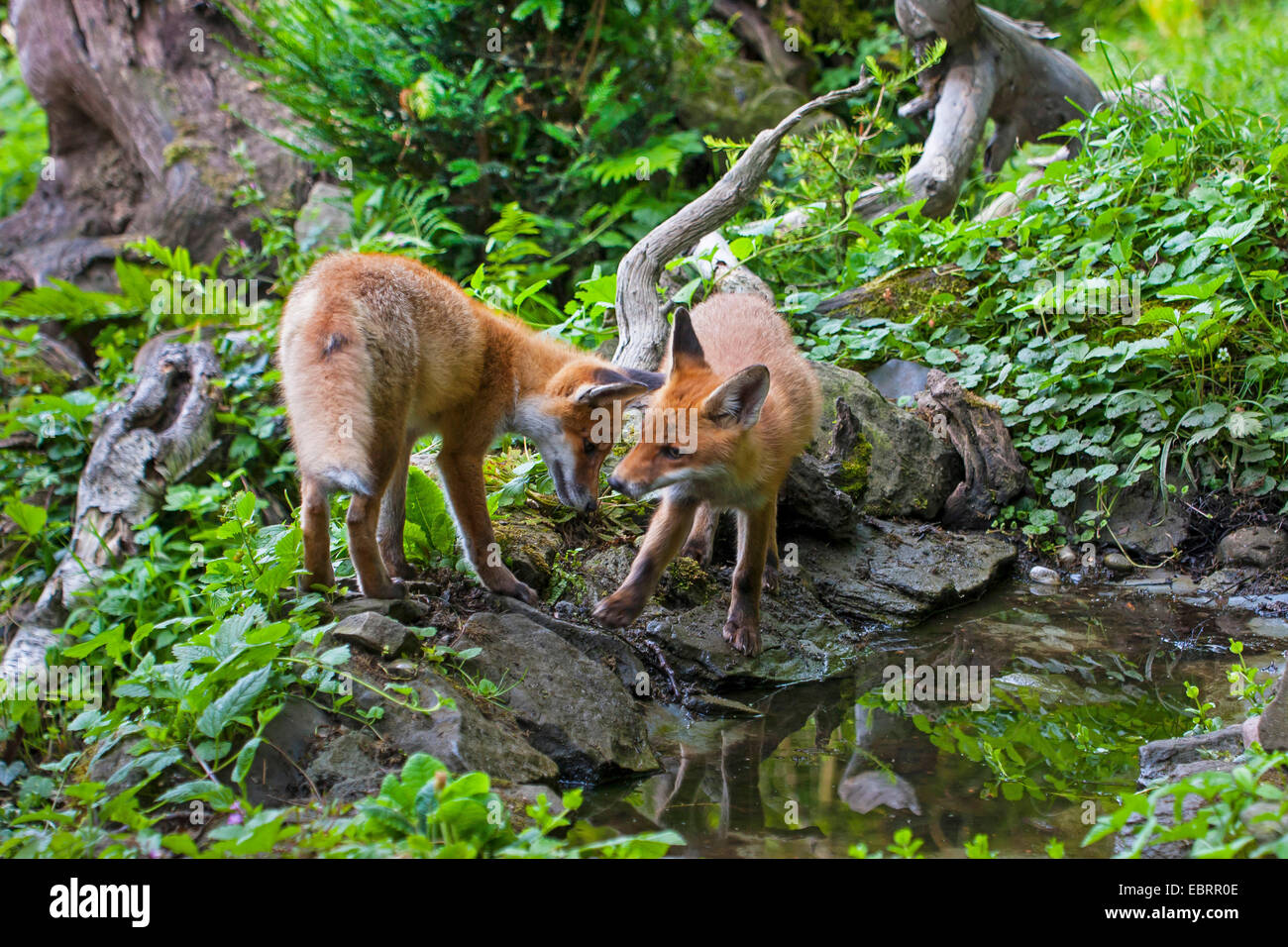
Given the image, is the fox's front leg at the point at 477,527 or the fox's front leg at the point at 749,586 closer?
the fox's front leg at the point at 477,527

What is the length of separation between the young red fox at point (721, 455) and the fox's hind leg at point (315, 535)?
1.22 m

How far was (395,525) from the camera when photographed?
446 centimetres

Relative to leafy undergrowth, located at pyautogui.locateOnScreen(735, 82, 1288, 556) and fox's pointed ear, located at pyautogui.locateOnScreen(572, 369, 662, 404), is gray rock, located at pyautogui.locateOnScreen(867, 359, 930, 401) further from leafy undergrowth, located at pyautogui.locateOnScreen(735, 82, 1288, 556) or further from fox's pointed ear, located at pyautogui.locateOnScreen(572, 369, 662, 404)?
fox's pointed ear, located at pyautogui.locateOnScreen(572, 369, 662, 404)

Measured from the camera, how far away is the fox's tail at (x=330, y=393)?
308 centimetres

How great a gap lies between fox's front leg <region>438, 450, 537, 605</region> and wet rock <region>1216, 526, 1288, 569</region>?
4.05 m

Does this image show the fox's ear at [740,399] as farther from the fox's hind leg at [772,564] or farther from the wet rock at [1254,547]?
the wet rock at [1254,547]

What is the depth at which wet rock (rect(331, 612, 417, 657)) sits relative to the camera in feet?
11.4

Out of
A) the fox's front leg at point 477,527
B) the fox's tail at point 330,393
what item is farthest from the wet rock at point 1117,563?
the fox's tail at point 330,393

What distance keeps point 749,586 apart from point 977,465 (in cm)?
223

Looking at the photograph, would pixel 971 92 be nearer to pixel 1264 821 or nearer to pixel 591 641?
pixel 591 641

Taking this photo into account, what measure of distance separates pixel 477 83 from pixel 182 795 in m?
7.27

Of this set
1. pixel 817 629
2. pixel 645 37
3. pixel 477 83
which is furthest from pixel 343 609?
pixel 645 37

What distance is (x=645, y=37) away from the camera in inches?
360
